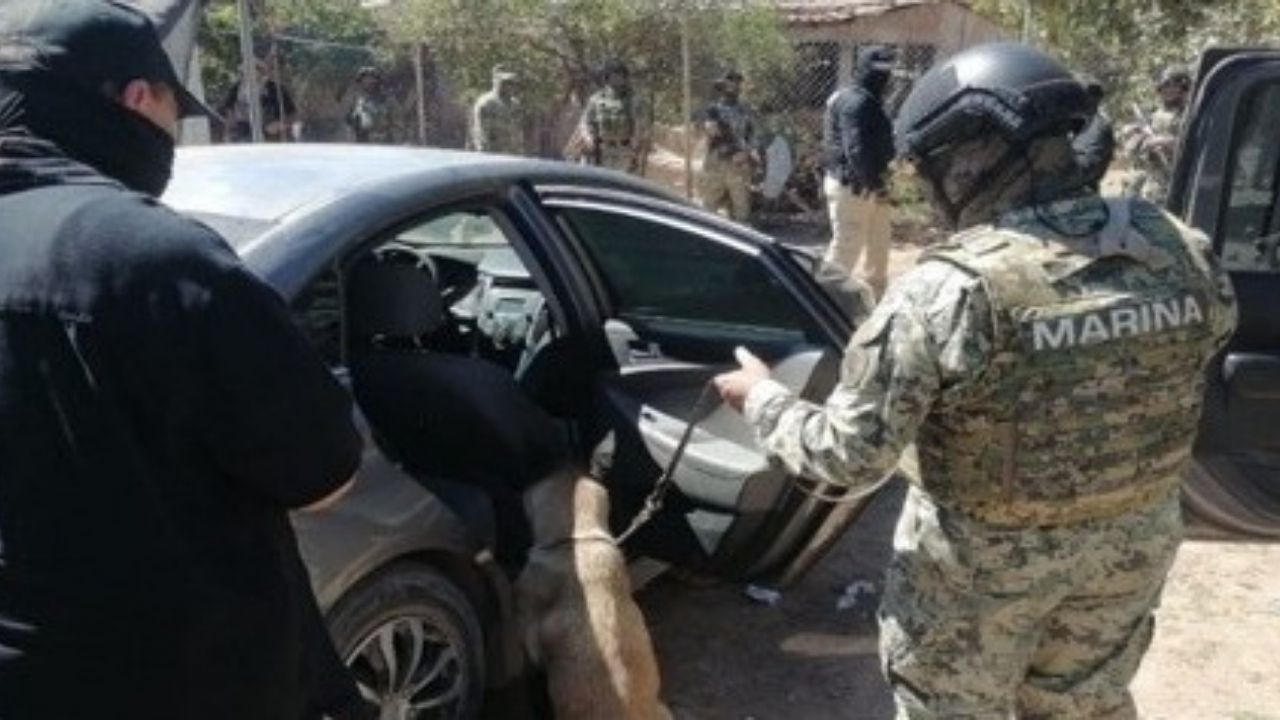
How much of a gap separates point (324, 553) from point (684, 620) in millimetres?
1897

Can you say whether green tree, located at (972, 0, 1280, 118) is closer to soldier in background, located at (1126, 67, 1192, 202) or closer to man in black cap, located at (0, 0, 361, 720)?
soldier in background, located at (1126, 67, 1192, 202)

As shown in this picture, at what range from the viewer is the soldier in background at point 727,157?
Result: 39.4 feet

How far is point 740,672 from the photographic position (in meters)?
4.01

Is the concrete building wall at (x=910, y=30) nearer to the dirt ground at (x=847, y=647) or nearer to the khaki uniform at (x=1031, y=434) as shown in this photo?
the dirt ground at (x=847, y=647)

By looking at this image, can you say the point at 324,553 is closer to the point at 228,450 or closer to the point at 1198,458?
the point at 228,450

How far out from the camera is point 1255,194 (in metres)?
3.43

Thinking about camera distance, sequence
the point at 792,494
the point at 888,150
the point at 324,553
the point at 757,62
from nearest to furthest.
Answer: the point at 324,553
the point at 792,494
the point at 888,150
the point at 757,62

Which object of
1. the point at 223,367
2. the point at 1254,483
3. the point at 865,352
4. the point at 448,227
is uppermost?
the point at 223,367

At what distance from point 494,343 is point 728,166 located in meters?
8.42

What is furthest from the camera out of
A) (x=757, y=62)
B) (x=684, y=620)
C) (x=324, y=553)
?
(x=757, y=62)

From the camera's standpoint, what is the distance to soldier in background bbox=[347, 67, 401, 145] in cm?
1435

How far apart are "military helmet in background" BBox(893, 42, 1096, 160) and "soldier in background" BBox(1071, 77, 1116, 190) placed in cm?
3

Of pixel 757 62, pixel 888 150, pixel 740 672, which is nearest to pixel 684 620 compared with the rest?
pixel 740 672

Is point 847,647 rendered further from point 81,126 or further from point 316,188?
point 81,126
